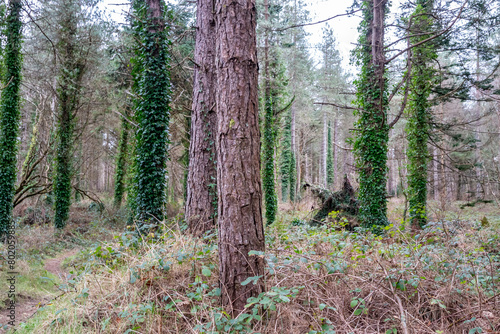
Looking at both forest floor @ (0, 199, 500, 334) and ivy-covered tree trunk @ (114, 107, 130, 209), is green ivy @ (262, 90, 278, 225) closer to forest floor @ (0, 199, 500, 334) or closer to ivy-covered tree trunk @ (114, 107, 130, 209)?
ivy-covered tree trunk @ (114, 107, 130, 209)

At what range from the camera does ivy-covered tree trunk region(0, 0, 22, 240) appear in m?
9.01

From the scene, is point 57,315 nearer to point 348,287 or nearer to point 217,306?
point 217,306

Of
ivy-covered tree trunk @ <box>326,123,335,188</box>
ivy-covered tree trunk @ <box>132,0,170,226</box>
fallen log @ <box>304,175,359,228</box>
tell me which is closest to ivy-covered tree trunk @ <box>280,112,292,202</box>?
ivy-covered tree trunk @ <box>326,123,335,188</box>

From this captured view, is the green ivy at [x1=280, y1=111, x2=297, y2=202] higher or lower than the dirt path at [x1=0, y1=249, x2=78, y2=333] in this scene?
higher

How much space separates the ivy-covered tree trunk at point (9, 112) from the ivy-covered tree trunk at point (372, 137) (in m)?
11.4

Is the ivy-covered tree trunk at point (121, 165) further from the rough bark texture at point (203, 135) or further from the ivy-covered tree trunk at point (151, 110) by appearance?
the rough bark texture at point (203, 135)

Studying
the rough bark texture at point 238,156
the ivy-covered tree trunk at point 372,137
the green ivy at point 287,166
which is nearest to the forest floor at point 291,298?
the rough bark texture at point 238,156

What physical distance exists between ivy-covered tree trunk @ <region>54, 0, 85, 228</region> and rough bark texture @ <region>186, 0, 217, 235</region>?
8.28 metres

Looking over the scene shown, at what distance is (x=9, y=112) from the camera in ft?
30.2

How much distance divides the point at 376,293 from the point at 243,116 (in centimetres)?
212

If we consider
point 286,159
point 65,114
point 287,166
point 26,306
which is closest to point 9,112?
point 65,114

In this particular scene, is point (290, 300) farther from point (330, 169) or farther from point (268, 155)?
point (330, 169)

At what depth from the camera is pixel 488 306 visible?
248 cm

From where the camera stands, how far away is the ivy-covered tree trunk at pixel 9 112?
9008 mm
